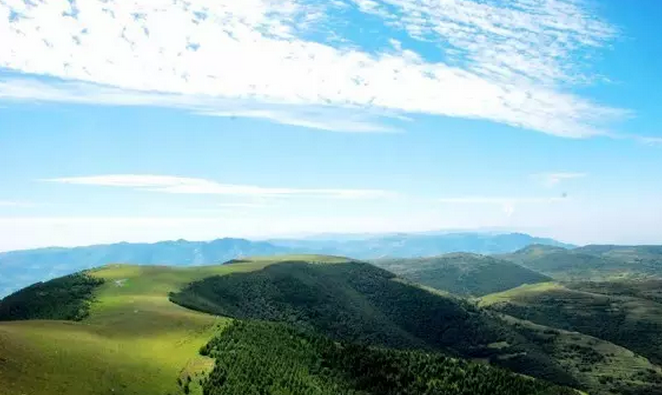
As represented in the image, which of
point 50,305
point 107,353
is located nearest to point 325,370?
point 107,353

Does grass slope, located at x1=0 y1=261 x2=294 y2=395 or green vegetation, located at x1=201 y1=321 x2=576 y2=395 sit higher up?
grass slope, located at x1=0 y1=261 x2=294 y2=395

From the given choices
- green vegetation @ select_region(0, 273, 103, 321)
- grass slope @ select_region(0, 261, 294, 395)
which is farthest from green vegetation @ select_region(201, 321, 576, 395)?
green vegetation @ select_region(0, 273, 103, 321)

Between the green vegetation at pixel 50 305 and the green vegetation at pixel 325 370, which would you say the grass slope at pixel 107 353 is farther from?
the green vegetation at pixel 50 305

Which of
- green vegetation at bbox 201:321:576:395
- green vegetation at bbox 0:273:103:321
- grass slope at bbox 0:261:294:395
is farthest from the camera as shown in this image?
green vegetation at bbox 0:273:103:321

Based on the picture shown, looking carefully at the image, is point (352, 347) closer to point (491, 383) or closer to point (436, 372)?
point (436, 372)

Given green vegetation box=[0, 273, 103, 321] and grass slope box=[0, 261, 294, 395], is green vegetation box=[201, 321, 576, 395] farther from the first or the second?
green vegetation box=[0, 273, 103, 321]

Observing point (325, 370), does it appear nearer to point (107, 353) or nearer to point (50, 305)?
point (107, 353)

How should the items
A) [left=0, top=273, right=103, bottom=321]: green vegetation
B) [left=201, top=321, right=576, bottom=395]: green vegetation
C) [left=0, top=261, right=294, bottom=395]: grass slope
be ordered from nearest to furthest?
[left=0, top=261, right=294, bottom=395]: grass slope
[left=201, top=321, right=576, bottom=395]: green vegetation
[left=0, top=273, right=103, bottom=321]: green vegetation
